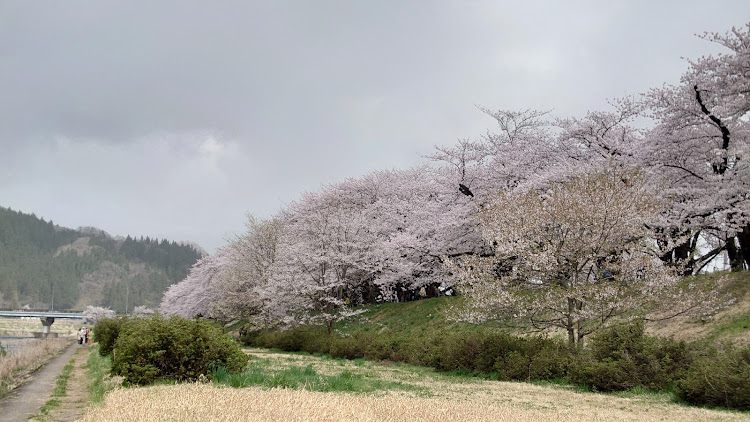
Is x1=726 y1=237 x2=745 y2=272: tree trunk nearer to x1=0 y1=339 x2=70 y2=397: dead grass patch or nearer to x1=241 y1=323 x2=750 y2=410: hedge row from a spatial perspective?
x1=241 y1=323 x2=750 y2=410: hedge row

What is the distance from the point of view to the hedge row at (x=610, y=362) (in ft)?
38.9

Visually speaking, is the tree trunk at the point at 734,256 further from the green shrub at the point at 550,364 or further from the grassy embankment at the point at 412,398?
the green shrub at the point at 550,364

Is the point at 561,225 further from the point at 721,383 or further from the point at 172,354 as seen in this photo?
the point at 172,354

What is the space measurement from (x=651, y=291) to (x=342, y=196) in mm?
31995

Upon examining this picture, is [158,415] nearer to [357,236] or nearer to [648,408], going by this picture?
[648,408]

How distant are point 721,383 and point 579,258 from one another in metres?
6.65

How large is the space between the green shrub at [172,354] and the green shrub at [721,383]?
9854 millimetres

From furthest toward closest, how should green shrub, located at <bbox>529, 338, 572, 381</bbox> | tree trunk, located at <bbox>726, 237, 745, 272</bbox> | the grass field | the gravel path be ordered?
the grass field, tree trunk, located at <bbox>726, 237, 745, 272</bbox>, green shrub, located at <bbox>529, 338, 572, 381</bbox>, the gravel path

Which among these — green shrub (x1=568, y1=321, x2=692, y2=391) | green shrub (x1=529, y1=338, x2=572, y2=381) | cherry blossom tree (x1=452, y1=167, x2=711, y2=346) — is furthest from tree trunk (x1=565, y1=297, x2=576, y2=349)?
green shrub (x1=568, y1=321, x2=692, y2=391)

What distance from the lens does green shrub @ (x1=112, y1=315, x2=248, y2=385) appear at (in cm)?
1253

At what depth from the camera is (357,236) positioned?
123ft

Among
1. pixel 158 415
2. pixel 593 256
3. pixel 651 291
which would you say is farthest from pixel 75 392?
pixel 651 291

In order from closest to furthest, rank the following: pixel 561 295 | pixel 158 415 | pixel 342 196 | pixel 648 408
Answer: pixel 158 415, pixel 648 408, pixel 561 295, pixel 342 196

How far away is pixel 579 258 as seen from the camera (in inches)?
704
